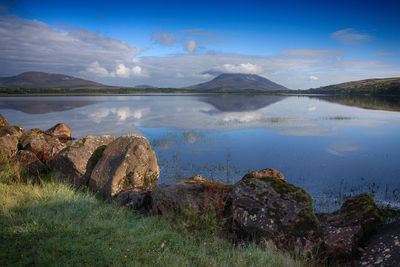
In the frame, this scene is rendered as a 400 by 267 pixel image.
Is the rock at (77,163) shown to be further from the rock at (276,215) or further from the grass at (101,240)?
the rock at (276,215)

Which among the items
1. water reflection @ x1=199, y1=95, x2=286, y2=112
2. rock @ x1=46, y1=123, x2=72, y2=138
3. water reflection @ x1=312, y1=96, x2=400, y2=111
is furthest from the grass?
water reflection @ x1=312, y1=96, x2=400, y2=111

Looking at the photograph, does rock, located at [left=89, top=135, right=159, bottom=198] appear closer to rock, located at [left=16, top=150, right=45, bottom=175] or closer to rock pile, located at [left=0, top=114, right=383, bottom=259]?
rock pile, located at [left=0, top=114, right=383, bottom=259]

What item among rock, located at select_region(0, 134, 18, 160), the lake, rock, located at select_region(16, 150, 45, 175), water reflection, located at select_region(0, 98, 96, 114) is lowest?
the lake

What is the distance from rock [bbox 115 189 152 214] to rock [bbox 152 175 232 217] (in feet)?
1.90

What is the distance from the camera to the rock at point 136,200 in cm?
880

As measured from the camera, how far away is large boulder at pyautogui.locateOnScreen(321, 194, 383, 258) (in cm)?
653

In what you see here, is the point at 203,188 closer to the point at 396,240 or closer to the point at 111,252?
the point at 111,252

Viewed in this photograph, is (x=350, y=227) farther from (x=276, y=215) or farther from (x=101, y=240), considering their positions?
(x=101, y=240)

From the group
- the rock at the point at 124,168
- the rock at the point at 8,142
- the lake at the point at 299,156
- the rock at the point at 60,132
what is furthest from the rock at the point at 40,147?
the rock at the point at 60,132

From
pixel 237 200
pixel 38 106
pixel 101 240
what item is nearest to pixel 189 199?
pixel 237 200

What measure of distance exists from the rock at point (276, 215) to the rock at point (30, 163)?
388 inches

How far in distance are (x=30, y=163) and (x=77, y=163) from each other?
3.15 m

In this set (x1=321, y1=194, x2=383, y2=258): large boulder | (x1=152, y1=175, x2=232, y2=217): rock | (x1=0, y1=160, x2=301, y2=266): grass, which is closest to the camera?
(x1=0, y1=160, x2=301, y2=266): grass

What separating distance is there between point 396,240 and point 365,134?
27.4m
